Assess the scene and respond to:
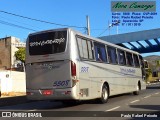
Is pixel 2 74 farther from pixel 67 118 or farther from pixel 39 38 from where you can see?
pixel 67 118

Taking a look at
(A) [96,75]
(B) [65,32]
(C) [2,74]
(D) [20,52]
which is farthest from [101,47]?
(D) [20,52]

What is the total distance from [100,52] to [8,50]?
50346mm

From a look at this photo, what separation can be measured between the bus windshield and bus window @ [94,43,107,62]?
8.88ft

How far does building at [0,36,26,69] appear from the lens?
67188 mm

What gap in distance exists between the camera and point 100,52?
63.3 ft

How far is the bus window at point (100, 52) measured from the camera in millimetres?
18753

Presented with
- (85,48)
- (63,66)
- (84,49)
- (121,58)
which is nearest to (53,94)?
(63,66)

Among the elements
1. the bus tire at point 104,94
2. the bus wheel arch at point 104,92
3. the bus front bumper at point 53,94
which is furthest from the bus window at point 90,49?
the bus front bumper at point 53,94

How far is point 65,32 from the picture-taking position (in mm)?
16531

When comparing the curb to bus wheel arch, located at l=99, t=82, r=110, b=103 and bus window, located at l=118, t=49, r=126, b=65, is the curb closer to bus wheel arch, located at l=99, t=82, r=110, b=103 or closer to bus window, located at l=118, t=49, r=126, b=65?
bus wheel arch, located at l=99, t=82, r=110, b=103

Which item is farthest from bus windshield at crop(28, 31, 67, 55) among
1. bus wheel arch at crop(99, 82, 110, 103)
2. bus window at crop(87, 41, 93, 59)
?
bus wheel arch at crop(99, 82, 110, 103)

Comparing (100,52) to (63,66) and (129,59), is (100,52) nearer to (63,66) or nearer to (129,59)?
(63,66)

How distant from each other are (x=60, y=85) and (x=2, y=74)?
24712mm

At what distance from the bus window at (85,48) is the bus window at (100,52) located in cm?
76
